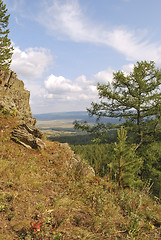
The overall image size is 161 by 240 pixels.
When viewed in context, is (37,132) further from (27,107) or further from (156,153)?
(156,153)

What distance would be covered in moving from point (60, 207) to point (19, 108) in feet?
36.9

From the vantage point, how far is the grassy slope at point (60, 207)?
3.44 m

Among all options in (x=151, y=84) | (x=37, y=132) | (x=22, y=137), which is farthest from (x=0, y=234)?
(x=151, y=84)

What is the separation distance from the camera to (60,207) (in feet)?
14.0

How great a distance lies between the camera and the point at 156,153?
1338cm

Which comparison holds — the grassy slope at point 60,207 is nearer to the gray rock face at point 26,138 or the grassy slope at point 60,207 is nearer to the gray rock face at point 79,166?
the gray rock face at point 79,166

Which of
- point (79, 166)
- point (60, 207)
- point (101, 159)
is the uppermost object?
point (79, 166)

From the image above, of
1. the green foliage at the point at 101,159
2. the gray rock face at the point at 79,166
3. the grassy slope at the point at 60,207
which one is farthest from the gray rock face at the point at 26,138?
the green foliage at the point at 101,159

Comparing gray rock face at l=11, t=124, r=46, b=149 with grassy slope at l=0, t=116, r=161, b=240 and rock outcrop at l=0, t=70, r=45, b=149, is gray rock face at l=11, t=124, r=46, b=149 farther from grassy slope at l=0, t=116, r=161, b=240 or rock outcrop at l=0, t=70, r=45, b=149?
grassy slope at l=0, t=116, r=161, b=240

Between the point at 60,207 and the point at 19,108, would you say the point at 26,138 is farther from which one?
the point at 19,108

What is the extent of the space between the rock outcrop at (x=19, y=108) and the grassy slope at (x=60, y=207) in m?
1.11

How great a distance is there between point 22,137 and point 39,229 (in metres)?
6.21

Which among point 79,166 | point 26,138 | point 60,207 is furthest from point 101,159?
point 60,207

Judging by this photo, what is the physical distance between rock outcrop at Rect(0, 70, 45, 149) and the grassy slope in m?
1.11
